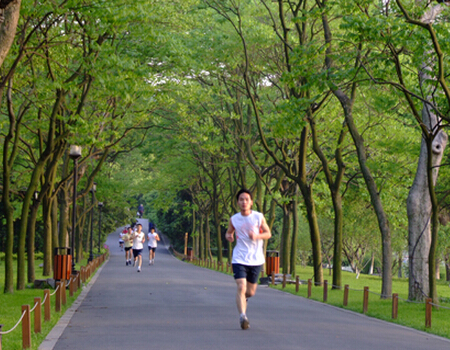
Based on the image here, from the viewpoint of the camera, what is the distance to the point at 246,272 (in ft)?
31.3

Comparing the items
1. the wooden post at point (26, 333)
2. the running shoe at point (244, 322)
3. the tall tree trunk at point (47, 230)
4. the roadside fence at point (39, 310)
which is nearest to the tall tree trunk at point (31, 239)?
the tall tree trunk at point (47, 230)

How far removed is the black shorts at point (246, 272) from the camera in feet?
30.9

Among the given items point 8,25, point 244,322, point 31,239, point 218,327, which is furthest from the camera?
point 31,239

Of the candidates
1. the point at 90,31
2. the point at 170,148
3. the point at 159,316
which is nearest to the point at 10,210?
the point at 90,31

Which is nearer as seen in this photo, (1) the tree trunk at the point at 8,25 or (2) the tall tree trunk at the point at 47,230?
(1) the tree trunk at the point at 8,25

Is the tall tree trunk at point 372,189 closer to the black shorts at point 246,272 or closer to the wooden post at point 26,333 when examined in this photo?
the black shorts at point 246,272

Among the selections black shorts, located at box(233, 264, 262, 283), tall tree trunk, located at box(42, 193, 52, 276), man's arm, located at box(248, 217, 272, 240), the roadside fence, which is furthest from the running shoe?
tall tree trunk, located at box(42, 193, 52, 276)

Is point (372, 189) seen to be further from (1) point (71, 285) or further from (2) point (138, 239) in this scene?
(2) point (138, 239)

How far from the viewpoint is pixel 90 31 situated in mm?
15016

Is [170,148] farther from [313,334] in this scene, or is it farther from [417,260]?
[313,334]

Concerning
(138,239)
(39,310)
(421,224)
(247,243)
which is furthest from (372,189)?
(138,239)

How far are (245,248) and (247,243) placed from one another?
0.24 feet

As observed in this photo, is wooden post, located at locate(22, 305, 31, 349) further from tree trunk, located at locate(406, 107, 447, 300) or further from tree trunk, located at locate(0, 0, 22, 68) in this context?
tree trunk, located at locate(406, 107, 447, 300)

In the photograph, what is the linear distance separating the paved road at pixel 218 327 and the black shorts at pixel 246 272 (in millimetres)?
744
